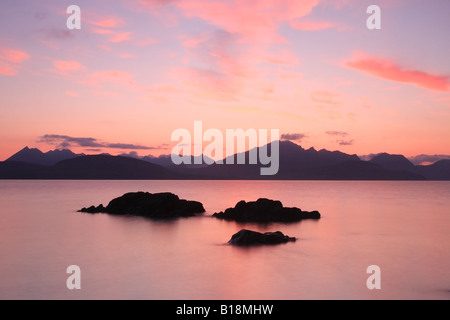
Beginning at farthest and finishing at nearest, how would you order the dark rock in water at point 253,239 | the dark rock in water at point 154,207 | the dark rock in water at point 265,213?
the dark rock in water at point 154,207
the dark rock in water at point 265,213
the dark rock in water at point 253,239

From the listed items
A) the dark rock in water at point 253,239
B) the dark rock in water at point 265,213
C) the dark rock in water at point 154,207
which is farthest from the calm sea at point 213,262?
the dark rock in water at point 154,207

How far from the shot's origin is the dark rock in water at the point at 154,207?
57.3 meters

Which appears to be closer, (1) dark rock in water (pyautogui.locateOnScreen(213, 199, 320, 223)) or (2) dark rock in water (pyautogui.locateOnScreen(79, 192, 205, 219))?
(1) dark rock in water (pyautogui.locateOnScreen(213, 199, 320, 223))

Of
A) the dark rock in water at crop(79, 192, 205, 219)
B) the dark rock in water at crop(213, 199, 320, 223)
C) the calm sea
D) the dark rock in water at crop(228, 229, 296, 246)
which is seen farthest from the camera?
the dark rock in water at crop(79, 192, 205, 219)

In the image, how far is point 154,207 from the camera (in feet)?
189

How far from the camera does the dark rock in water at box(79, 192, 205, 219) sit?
57281 mm

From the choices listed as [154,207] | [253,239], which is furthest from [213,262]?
[154,207]

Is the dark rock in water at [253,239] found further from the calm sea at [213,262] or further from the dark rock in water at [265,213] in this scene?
the dark rock in water at [265,213]

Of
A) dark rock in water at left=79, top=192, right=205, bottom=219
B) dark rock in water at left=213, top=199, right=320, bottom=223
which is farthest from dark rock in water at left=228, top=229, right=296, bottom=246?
dark rock in water at left=79, top=192, right=205, bottom=219

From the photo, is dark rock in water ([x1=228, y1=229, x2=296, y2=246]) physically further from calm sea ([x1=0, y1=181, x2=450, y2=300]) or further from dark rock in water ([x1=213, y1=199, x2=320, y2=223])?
dark rock in water ([x1=213, y1=199, x2=320, y2=223])

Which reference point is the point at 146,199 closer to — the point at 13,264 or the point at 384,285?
the point at 13,264

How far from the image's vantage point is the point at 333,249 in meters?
35.4

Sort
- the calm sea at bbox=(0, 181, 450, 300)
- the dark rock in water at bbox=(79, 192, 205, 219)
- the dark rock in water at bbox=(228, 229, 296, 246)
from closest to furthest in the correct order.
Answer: the calm sea at bbox=(0, 181, 450, 300) → the dark rock in water at bbox=(228, 229, 296, 246) → the dark rock in water at bbox=(79, 192, 205, 219)
